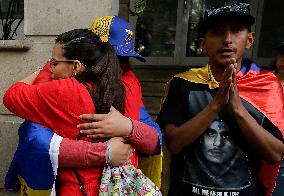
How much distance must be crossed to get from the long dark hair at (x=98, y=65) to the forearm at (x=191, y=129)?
1.09 ft

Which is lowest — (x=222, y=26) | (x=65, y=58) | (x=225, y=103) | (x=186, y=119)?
(x=186, y=119)

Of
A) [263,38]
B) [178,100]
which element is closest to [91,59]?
[178,100]

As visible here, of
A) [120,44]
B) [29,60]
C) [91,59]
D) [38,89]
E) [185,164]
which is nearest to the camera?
[38,89]

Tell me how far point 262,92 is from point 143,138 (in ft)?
2.51

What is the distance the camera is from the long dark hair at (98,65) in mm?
1841

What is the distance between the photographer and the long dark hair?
6.04 ft

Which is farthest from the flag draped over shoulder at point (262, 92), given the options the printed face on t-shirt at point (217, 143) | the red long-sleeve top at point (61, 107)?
the red long-sleeve top at point (61, 107)

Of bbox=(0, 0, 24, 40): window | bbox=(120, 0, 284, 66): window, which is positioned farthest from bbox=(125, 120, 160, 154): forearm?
bbox=(120, 0, 284, 66): window

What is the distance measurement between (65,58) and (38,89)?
24cm

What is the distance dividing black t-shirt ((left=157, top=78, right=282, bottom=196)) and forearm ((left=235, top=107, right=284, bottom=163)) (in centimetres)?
7

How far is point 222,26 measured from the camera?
6.75ft

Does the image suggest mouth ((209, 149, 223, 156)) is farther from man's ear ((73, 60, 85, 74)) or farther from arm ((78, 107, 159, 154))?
man's ear ((73, 60, 85, 74))

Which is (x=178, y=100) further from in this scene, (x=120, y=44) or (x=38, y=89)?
(x=38, y=89)

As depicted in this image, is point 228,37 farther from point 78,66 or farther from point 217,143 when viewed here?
point 78,66
